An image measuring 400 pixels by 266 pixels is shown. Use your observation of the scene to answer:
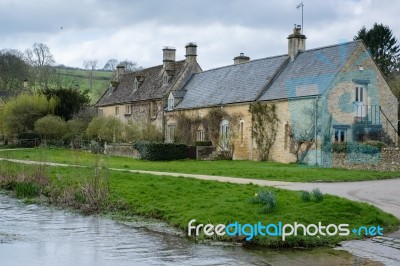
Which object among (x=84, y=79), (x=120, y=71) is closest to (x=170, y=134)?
(x=120, y=71)

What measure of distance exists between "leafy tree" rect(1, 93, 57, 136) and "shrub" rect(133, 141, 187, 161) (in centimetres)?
1773

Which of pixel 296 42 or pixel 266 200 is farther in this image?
pixel 296 42

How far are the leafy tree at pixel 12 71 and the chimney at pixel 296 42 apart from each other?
164 ft

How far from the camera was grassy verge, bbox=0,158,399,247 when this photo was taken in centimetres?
1287

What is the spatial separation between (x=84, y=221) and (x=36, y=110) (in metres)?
40.1

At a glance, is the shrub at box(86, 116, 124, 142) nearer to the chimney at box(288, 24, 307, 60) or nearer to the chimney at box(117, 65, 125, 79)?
the chimney at box(288, 24, 307, 60)

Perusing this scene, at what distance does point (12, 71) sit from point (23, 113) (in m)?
28.7

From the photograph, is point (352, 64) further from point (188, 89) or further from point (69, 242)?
point (69, 242)

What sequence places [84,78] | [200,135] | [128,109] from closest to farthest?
[200,135] < [128,109] < [84,78]

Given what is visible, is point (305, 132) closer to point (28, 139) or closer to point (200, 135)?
point (200, 135)

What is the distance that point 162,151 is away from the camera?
38219 millimetres

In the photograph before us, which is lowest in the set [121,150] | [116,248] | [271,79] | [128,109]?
[116,248]

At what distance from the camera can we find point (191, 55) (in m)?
50.1

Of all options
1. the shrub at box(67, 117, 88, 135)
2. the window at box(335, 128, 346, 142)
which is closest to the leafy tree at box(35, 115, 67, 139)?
the shrub at box(67, 117, 88, 135)
